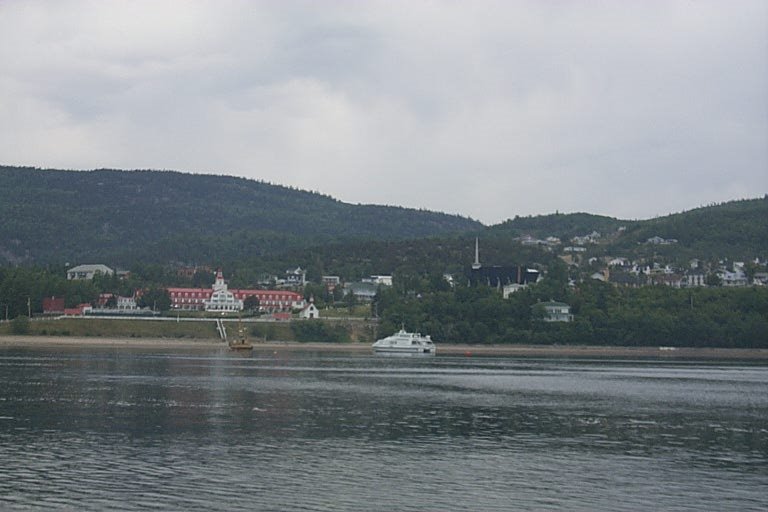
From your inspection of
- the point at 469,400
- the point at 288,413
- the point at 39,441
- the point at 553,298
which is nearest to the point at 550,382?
the point at 469,400

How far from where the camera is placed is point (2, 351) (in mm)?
115688

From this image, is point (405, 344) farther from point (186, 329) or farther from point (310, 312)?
point (186, 329)

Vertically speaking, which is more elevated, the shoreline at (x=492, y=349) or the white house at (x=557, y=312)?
the white house at (x=557, y=312)

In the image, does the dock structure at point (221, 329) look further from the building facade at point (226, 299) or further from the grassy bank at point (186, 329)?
the building facade at point (226, 299)

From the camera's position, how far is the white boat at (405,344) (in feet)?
452

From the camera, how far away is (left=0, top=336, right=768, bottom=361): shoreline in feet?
437

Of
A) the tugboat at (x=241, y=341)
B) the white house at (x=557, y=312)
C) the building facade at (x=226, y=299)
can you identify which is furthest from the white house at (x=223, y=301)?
the white house at (x=557, y=312)

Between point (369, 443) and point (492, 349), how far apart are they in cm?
10304

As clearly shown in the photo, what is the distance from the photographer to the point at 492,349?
147875 mm

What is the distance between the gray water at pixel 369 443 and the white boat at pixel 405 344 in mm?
50245

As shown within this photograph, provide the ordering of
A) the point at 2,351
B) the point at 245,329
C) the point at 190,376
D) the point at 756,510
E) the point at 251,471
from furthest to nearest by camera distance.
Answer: the point at 245,329 → the point at 2,351 → the point at 190,376 → the point at 251,471 → the point at 756,510

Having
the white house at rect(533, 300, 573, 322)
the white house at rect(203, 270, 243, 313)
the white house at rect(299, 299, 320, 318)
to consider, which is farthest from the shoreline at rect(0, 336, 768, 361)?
the white house at rect(203, 270, 243, 313)

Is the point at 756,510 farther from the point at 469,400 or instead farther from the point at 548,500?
the point at 469,400

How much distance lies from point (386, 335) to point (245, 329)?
1830 cm
